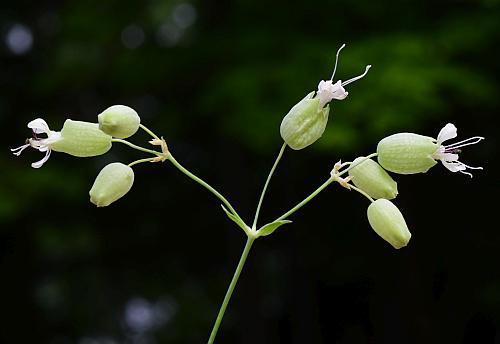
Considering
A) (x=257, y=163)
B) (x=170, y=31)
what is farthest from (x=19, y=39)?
(x=257, y=163)

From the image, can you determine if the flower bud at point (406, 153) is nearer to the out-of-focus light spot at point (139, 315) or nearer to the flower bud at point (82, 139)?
the flower bud at point (82, 139)

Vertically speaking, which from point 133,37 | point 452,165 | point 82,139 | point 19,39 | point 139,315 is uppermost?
point 82,139

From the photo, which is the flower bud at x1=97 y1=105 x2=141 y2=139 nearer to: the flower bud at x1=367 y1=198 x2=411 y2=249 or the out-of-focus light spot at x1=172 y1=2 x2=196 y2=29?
the flower bud at x1=367 y1=198 x2=411 y2=249

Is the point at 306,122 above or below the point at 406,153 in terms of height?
above

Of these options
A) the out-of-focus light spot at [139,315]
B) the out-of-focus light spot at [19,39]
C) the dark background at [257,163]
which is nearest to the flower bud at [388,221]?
the dark background at [257,163]

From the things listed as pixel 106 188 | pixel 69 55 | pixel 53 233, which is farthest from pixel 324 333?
pixel 106 188

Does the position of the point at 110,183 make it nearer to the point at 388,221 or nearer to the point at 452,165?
the point at 388,221
